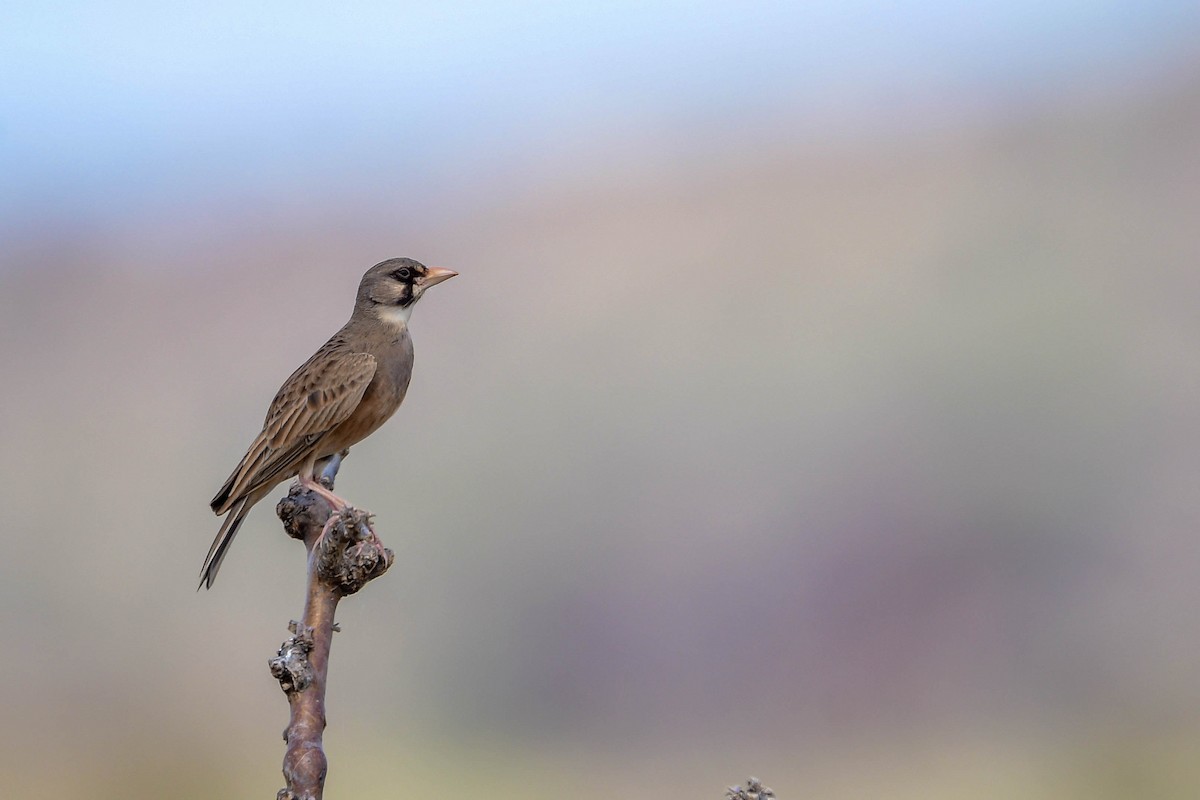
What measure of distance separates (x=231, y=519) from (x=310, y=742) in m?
3.13

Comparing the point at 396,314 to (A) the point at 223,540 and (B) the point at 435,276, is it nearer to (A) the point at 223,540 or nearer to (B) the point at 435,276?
(B) the point at 435,276

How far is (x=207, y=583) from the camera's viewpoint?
17.7 feet

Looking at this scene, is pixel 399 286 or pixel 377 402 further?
pixel 399 286

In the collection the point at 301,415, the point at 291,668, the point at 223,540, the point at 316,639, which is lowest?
the point at 291,668

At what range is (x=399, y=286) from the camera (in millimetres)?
7816

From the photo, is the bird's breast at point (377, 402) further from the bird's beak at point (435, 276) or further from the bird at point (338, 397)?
the bird's beak at point (435, 276)

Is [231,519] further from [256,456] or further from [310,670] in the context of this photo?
[310,670]

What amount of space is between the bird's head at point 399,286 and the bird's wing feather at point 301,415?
26.9 inches

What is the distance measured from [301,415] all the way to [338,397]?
Answer: 0.26 metres

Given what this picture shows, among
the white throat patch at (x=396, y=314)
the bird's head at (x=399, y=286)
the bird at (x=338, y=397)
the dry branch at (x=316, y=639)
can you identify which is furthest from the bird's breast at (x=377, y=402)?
the dry branch at (x=316, y=639)

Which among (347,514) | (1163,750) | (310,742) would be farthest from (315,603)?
(1163,750)

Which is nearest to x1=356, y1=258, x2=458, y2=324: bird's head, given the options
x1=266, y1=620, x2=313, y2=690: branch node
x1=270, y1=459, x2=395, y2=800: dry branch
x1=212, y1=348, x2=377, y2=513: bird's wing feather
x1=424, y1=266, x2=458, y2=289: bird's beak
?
x1=424, y1=266, x2=458, y2=289: bird's beak

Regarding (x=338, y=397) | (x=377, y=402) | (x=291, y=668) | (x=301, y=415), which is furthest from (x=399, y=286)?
(x=291, y=668)

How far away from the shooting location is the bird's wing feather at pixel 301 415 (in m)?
6.33
